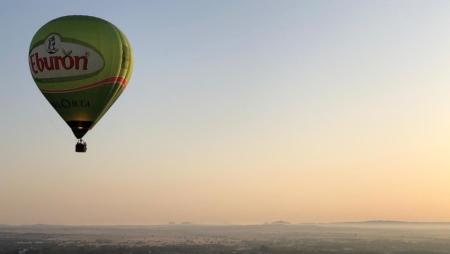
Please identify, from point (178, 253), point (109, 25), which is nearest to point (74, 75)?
point (109, 25)

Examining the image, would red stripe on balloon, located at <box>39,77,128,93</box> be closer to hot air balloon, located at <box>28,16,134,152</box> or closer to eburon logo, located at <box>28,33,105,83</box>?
hot air balloon, located at <box>28,16,134,152</box>

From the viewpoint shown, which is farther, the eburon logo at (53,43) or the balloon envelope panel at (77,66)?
the eburon logo at (53,43)

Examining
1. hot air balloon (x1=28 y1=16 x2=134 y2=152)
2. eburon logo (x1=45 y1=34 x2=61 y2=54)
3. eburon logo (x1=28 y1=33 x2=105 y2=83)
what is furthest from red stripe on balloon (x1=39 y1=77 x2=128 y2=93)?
eburon logo (x1=45 y1=34 x2=61 y2=54)

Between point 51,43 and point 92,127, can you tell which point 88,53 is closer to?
point 51,43

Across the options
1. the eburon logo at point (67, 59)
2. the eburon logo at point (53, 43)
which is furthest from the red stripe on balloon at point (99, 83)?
the eburon logo at point (53, 43)

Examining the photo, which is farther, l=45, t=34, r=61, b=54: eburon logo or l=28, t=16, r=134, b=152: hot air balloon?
l=45, t=34, r=61, b=54: eburon logo

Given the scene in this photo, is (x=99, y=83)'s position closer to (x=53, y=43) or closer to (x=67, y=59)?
(x=67, y=59)

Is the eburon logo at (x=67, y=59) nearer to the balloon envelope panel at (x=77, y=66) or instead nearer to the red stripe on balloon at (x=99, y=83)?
the balloon envelope panel at (x=77, y=66)
